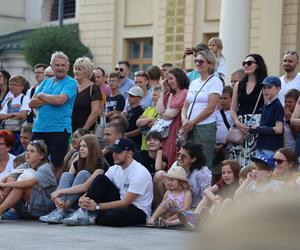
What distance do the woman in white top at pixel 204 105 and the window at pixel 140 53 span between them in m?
16.8

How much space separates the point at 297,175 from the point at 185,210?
56.8 inches

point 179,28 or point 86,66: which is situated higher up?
point 179,28

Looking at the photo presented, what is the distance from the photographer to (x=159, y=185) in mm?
10453

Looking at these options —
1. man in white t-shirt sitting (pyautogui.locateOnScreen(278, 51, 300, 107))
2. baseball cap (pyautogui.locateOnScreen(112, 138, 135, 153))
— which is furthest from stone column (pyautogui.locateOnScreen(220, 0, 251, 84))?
baseball cap (pyautogui.locateOnScreen(112, 138, 135, 153))

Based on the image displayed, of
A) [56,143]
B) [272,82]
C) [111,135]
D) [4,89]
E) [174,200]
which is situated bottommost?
[174,200]

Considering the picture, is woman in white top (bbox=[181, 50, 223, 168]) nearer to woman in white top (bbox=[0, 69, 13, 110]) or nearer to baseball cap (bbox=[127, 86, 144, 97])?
baseball cap (bbox=[127, 86, 144, 97])

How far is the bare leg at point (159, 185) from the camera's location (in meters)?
10.4

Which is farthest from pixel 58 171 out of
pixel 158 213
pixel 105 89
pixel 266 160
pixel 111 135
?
pixel 266 160

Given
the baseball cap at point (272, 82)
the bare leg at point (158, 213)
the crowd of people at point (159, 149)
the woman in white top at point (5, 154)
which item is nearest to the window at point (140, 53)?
the crowd of people at point (159, 149)

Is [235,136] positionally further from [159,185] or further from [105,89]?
[105,89]

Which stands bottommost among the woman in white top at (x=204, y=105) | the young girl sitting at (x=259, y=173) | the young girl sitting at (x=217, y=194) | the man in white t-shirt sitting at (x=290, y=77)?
the young girl sitting at (x=217, y=194)

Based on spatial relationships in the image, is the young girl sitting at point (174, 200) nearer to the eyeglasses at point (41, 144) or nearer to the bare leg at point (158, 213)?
the bare leg at point (158, 213)

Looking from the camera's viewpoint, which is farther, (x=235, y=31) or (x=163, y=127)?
(x=235, y=31)

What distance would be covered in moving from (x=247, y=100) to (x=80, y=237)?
3102 mm
